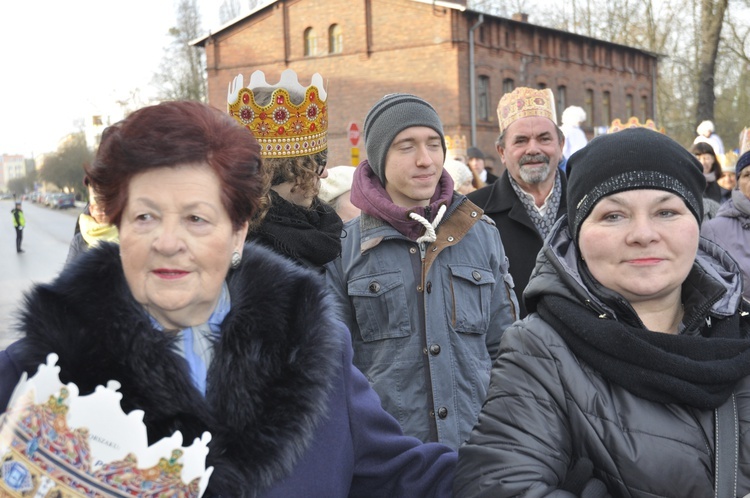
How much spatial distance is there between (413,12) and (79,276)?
112 feet

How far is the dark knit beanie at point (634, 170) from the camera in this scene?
2.30 meters

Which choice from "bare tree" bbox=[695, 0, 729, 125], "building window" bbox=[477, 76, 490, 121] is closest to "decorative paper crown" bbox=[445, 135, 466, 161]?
"bare tree" bbox=[695, 0, 729, 125]

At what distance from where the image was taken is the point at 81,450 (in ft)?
6.02

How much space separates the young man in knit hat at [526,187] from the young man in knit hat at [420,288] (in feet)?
3.75

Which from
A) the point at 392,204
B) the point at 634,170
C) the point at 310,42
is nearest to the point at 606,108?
the point at 310,42

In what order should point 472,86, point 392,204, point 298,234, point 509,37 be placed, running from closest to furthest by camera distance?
point 298,234
point 392,204
point 472,86
point 509,37

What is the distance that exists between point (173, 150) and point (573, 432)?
1.22 meters

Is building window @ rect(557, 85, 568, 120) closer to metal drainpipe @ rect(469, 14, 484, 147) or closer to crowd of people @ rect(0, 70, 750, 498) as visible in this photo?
metal drainpipe @ rect(469, 14, 484, 147)

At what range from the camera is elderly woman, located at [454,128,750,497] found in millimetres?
2121

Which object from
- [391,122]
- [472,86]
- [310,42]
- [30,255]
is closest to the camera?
[391,122]

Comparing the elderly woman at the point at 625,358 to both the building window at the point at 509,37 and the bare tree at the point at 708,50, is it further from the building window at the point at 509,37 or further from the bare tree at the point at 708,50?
the building window at the point at 509,37

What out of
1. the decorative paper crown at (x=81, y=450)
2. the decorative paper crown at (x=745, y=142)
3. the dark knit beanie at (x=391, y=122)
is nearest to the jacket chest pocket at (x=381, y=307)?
the dark knit beanie at (x=391, y=122)

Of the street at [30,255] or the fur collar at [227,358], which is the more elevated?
the fur collar at [227,358]

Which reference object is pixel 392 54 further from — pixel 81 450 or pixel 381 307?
pixel 81 450
